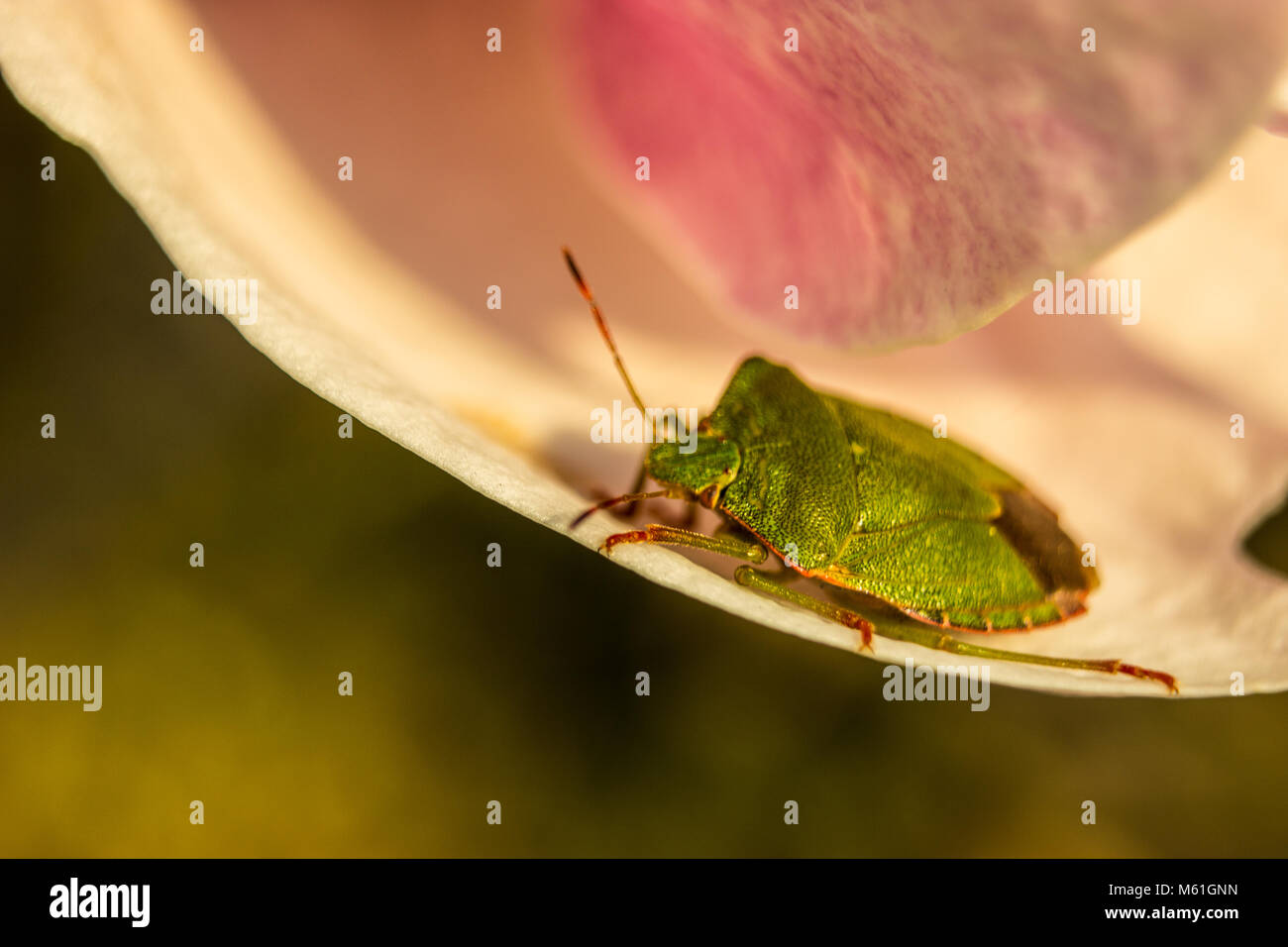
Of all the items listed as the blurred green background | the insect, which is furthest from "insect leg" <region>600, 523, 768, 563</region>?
the blurred green background

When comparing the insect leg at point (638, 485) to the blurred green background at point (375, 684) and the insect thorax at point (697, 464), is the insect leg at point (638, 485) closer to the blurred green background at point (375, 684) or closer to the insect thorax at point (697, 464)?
the insect thorax at point (697, 464)

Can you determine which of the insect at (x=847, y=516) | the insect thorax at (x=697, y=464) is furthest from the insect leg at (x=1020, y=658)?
the insect thorax at (x=697, y=464)

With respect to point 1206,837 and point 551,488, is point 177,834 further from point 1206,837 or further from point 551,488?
point 1206,837

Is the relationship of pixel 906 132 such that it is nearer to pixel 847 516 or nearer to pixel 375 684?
pixel 847 516

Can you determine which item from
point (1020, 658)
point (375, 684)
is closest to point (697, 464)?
point (1020, 658)

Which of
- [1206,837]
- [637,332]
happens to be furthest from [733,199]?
[1206,837]

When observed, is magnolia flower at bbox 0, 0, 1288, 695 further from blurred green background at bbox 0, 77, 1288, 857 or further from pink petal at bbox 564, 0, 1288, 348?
blurred green background at bbox 0, 77, 1288, 857
